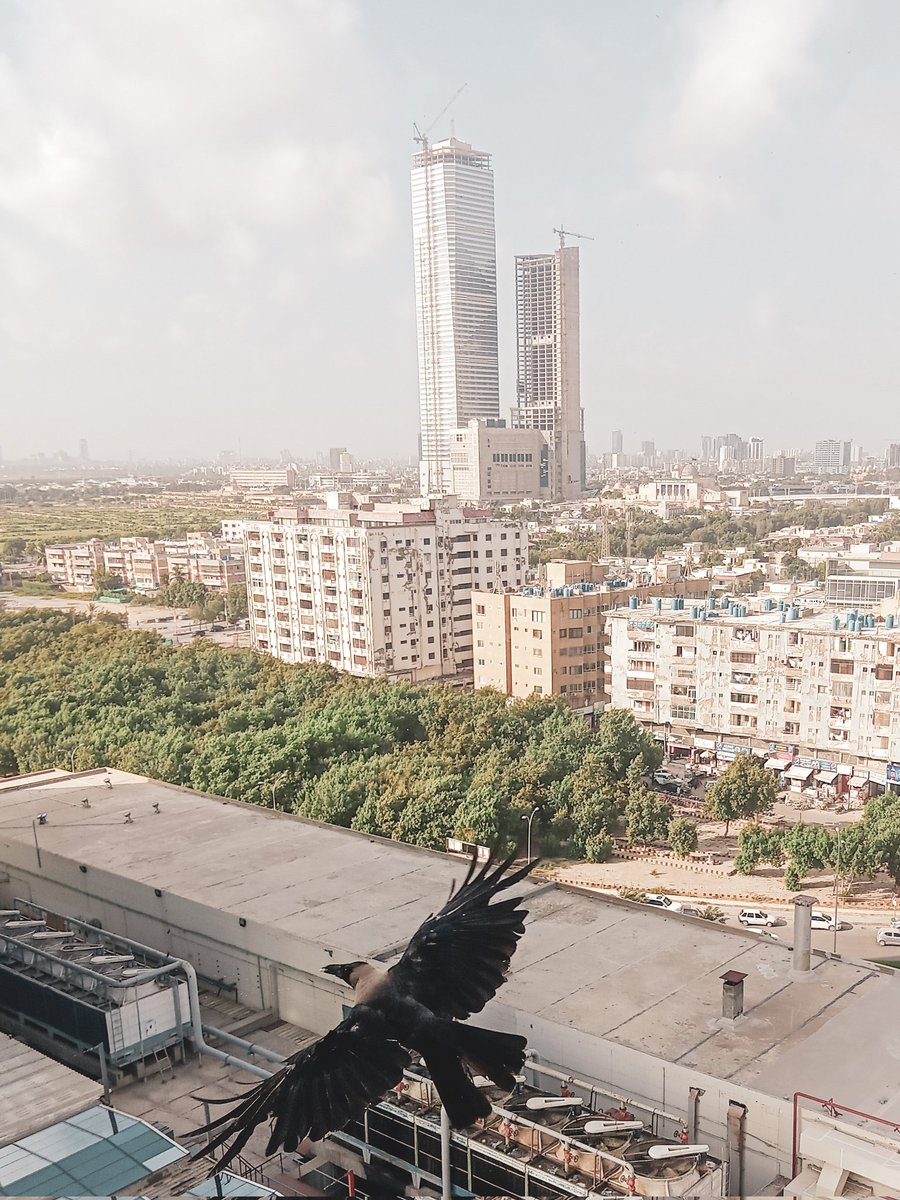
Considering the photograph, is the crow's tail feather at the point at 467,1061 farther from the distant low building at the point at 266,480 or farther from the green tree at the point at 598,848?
the distant low building at the point at 266,480

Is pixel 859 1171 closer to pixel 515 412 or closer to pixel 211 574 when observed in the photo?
pixel 211 574

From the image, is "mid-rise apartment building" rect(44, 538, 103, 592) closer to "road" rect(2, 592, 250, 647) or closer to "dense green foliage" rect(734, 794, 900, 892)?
"road" rect(2, 592, 250, 647)

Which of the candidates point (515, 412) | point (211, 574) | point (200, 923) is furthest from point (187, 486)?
point (200, 923)

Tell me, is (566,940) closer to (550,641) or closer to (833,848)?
(833,848)

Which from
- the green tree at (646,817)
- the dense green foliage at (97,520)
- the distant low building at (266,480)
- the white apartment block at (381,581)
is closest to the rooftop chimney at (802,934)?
the green tree at (646,817)

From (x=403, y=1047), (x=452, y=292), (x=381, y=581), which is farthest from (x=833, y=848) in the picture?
(x=452, y=292)

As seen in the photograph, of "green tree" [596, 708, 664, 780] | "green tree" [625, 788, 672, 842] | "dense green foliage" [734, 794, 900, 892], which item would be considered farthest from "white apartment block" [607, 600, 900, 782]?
"green tree" [625, 788, 672, 842]
